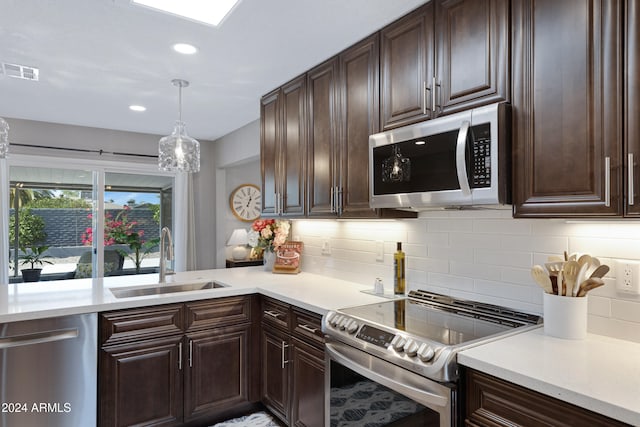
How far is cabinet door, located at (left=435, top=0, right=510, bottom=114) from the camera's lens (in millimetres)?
1589

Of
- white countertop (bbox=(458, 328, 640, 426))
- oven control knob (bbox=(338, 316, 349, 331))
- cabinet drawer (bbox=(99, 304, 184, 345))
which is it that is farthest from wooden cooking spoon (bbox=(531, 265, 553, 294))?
cabinet drawer (bbox=(99, 304, 184, 345))

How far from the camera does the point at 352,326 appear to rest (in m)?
1.79

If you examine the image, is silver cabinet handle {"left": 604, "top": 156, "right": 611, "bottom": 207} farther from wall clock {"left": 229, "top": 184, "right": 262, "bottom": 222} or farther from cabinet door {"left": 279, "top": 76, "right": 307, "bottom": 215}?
wall clock {"left": 229, "top": 184, "right": 262, "bottom": 222}

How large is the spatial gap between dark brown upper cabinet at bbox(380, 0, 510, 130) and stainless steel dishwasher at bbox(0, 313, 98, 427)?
2.03m

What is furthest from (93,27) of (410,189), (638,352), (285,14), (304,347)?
(638,352)

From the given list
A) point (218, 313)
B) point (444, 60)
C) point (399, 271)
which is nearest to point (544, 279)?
point (399, 271)

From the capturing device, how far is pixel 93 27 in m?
2.16

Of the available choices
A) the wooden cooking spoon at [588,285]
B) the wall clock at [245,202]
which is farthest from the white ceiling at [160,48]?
the wall clock at [245,202]

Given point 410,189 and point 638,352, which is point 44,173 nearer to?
point 410,189

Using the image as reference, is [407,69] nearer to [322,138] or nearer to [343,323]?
[322,138]

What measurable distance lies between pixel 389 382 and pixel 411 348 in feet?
0.64

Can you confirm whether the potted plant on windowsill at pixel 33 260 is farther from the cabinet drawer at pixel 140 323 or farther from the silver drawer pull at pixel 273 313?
the silver drawer pull at pixel 273 313

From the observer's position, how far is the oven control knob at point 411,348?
147 cm

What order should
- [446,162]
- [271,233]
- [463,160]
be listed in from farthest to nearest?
1. [271,233]
2. [446,162]
3. [463,160]
